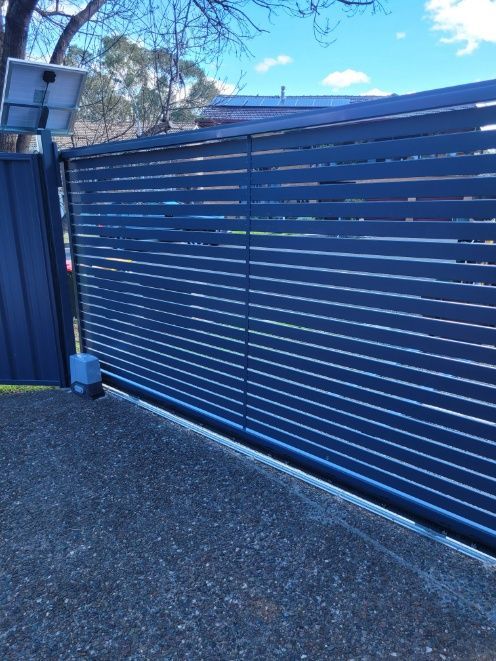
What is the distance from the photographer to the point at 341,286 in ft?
7.38

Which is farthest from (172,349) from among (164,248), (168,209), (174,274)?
(168,209)

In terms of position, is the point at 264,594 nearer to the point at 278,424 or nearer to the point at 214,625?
the point at 214,625

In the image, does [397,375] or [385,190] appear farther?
[397,375]

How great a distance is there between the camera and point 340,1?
4379 mm

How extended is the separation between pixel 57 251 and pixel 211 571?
112 inches

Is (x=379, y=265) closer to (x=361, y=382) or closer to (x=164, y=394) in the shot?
(x=361, y=382)

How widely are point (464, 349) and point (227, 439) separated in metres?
1.70

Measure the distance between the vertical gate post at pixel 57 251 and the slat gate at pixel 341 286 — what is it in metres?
0.56

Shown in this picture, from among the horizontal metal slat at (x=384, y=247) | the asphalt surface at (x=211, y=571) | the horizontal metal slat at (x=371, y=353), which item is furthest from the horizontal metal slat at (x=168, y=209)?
the asphalt surface at (x=211, y=571)

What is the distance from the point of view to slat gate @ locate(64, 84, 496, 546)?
6.13ft

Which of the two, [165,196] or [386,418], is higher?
[165,196]

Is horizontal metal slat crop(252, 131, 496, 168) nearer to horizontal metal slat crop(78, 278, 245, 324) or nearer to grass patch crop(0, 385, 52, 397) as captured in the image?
horizontal metal slat crop(78, 278, 245, 324)

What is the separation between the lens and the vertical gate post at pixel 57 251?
3.47m

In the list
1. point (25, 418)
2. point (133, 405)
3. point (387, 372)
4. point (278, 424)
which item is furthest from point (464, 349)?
point (25, 418)
